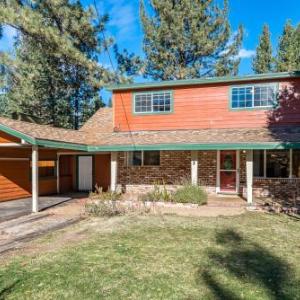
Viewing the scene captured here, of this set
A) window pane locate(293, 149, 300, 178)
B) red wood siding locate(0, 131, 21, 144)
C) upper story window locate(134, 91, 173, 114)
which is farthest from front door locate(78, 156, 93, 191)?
window pane locate(293, 149, 300, 178)

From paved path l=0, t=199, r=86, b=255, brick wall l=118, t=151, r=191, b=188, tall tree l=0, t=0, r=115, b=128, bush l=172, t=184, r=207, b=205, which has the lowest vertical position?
paved path l=0, t=199, r=86, b=255

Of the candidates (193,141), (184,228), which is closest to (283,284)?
(184,228)

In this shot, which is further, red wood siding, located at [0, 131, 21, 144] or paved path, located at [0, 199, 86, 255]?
red wood siding, located at [0, 131, 21, 144]

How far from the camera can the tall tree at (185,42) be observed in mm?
27547

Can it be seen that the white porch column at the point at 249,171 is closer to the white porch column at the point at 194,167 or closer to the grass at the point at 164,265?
the white porch column at the point at 194,167

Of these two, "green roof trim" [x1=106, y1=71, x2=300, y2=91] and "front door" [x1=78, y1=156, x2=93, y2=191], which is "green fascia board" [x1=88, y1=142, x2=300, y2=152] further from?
"green roof trim" [x1=106, y1=71, x2=300, y2=91]

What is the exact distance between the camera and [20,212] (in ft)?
38.4

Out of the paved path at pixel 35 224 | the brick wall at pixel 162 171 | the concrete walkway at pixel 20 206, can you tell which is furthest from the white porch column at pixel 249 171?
the concrete walkway at pixel 20 206

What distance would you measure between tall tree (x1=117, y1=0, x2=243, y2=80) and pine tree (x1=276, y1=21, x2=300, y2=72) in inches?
152

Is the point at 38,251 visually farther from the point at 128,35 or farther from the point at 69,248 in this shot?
the point at 128,35

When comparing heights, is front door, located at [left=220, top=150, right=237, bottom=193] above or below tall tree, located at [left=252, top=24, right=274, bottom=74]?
below

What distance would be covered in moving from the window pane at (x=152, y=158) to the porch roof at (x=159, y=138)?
97cm

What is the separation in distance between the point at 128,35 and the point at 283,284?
86.5 feet

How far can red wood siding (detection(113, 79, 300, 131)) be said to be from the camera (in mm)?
14891
